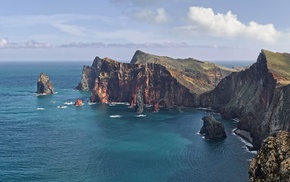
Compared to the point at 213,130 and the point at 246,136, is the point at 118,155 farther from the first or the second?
the point at 246,136

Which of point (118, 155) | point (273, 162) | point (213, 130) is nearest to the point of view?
point (273, 162)

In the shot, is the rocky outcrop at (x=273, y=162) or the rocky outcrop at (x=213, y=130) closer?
the rocky outcrop at (x=273, y=162)

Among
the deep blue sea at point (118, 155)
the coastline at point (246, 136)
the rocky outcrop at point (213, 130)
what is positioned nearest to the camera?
the deep blue sea at point (118, 155)

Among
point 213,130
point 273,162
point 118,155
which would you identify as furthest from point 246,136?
point 273,162

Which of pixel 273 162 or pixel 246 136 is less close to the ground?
pixel 273 162

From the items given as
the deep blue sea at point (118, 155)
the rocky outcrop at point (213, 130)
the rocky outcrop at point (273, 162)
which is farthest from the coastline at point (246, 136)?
the rocky outcrop at point (273, 162)

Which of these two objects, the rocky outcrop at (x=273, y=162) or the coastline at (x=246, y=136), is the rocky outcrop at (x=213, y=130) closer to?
the coastline at (x=246, y=136)

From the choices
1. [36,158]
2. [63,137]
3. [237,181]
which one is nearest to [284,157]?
[237,181]

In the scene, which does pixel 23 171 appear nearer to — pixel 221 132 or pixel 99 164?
pixel 99 164

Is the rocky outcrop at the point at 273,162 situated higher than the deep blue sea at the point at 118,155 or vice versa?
the rocky outcrop at the point at 273,162
